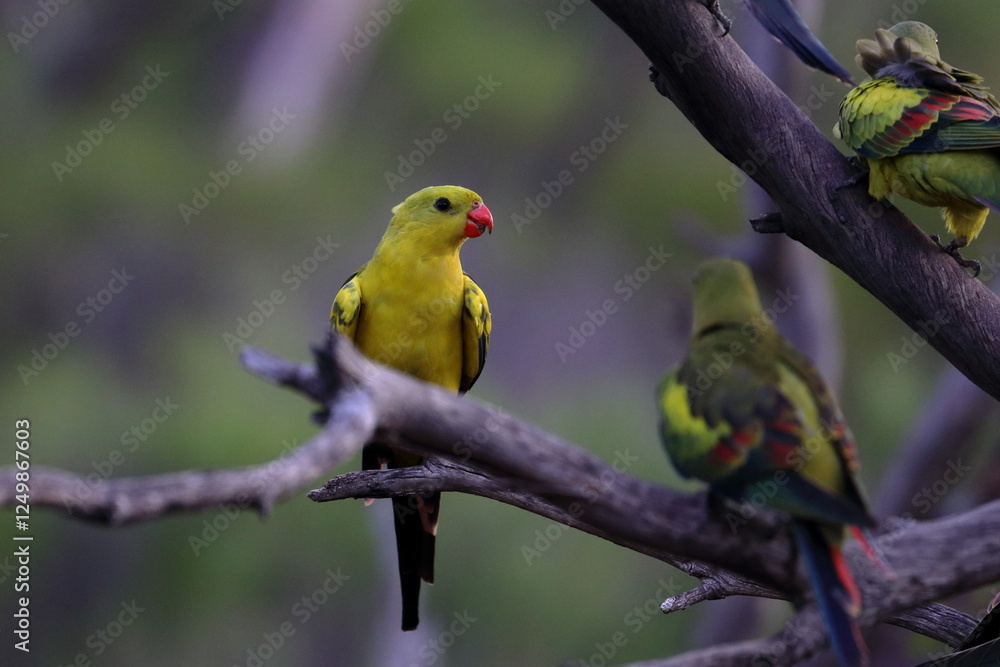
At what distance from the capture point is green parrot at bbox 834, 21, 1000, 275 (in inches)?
69.3

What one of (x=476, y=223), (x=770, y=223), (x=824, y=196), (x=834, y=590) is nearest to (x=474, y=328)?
(x=476, y=223)

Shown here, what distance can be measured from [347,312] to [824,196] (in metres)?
1.06

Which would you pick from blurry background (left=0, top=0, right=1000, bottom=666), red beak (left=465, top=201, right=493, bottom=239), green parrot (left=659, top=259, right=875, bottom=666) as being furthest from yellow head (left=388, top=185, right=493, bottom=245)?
blurry background (left=0, top=0, right=1000, bottom=666)

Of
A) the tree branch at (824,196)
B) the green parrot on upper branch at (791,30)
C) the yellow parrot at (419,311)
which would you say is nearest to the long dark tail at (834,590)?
the tree branch at (824,196)

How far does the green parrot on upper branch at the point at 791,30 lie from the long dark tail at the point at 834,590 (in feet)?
3.17

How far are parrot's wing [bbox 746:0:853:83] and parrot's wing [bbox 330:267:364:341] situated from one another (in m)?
1.05

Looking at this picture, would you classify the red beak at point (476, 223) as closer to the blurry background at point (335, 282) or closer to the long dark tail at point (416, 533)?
the long dark tail at point (416, 533)

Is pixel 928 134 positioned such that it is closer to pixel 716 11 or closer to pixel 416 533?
pixel 716 11

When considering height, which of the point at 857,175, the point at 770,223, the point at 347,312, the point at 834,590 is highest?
the point at 857,175

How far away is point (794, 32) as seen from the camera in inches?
68.9

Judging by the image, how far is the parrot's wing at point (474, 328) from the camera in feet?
7.42

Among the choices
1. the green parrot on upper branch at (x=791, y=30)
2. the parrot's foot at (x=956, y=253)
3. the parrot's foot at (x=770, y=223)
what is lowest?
the parrot's foot at (x=770, y=223)

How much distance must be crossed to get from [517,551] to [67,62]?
12.9 ft

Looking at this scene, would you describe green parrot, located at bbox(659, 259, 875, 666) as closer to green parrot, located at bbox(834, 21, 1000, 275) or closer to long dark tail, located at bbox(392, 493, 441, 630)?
green parrot, located at bbox(834, 21, 1000, 275)
